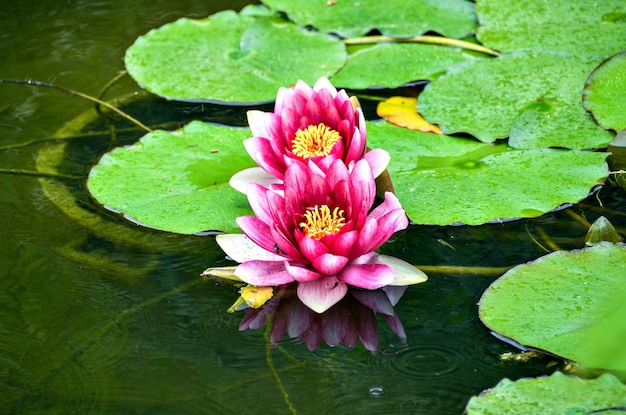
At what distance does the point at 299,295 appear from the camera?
191 centimetres

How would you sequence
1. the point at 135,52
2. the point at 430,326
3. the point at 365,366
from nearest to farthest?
the point at 365,366 → the point at 430,326 → the point at 135,52

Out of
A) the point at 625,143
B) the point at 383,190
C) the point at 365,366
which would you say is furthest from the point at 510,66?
A: the point at 365,366

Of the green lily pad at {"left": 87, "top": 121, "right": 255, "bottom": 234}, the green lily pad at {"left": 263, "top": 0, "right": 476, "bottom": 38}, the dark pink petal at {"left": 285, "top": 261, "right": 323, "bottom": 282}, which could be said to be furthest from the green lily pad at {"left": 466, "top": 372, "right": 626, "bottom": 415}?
the green lily pad at {"left": 263, "top": 0, "right": 476, "bottom": 38}

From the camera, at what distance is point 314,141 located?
218 centimetres

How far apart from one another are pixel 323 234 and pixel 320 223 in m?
0.03

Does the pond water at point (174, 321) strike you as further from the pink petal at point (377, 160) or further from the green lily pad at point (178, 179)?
the pink petal at point (377, 160)

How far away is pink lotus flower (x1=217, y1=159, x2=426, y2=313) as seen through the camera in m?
1.88

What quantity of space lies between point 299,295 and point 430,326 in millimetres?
316

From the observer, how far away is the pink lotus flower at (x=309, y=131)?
2.16m

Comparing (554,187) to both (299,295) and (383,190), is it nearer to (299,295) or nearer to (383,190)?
(383,190)

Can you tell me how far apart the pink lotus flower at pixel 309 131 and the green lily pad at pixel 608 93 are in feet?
2.73

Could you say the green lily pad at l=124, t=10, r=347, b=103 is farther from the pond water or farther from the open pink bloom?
the open pink bloom

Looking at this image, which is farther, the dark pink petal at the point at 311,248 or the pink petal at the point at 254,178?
the pink petal at the point at 254,178

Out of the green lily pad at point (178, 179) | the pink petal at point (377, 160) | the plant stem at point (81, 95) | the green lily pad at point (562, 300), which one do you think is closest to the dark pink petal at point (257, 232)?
the green lily pad at point (178, 179)
